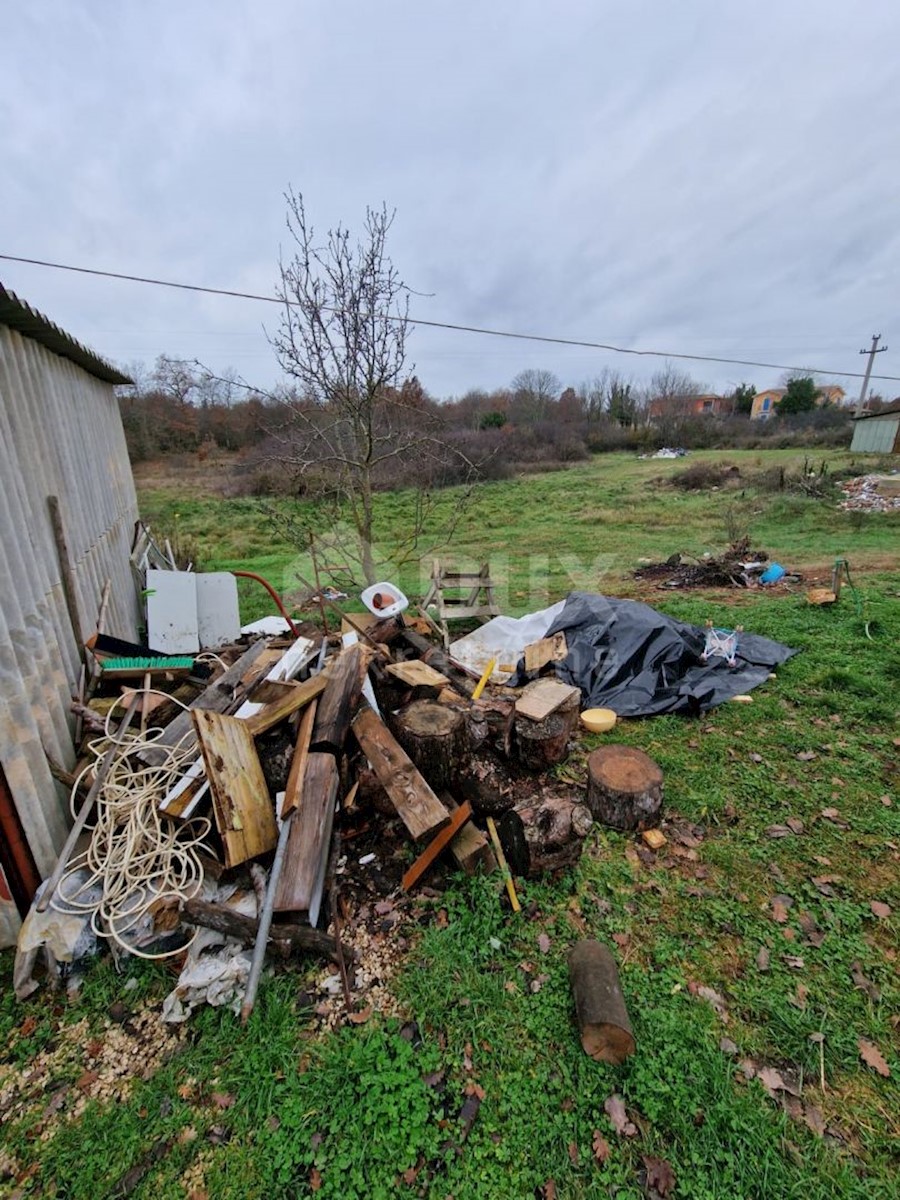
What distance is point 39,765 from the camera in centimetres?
243

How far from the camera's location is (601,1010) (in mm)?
1930

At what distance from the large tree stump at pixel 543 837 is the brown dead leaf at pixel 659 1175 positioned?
112cm

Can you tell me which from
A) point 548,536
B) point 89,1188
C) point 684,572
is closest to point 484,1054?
point 89,1188

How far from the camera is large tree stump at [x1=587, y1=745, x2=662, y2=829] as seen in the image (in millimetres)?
2969

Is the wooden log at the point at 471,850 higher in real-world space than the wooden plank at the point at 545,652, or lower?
lower

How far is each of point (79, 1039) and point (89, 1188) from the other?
54cm

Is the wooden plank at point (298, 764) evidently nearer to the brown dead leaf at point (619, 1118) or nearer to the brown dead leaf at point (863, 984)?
the brown dead leaf at point (619, 1118)

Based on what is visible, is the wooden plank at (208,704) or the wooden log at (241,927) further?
the wooden plank at (208,704)

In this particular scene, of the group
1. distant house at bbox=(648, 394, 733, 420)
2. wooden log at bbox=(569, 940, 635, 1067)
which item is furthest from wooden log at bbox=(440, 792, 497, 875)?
distant house at bbox=(648, 394, 733, 420)

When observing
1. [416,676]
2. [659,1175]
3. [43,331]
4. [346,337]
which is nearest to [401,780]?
[416,676]

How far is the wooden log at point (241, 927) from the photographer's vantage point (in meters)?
2.17

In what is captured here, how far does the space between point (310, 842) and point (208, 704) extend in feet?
4.78

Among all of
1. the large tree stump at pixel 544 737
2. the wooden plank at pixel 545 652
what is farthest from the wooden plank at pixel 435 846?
the wooden plank at pixel 545 652

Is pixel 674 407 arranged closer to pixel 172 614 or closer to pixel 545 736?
pixel 172 614
